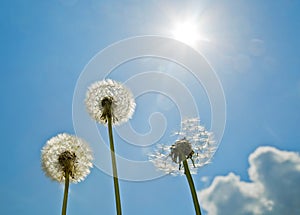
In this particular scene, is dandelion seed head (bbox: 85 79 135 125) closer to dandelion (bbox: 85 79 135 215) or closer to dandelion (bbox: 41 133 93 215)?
dandelion (bbox: 85 79 135 215)

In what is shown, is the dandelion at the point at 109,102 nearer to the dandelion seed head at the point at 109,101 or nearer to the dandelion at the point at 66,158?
the dandelion seed head at the point at 109,101

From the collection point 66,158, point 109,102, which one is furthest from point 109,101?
point 66,158

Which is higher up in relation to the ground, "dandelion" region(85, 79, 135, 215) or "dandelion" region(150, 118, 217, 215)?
"dandelion" region(85, 79, 135, 215)

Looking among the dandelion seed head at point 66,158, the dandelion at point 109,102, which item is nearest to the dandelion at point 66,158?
the dandelion seed head at point 66,158

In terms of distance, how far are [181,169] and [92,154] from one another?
2.76 metres

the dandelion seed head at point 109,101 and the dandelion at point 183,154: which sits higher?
the dandelion seed head at point 109,101

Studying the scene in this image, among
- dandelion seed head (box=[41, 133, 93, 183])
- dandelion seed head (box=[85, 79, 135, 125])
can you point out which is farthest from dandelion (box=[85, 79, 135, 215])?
dandelion seed head (box=[41, 133, 93, 183])

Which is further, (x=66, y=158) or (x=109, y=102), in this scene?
(x=109, y=102)

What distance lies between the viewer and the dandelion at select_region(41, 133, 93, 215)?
923 cm

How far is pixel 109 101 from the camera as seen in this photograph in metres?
10.2

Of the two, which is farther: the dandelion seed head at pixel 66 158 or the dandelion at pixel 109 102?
the dandelion at pixel 109 102

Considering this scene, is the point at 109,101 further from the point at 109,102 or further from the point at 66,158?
the point at 66,158

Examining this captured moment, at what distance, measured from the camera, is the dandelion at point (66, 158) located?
9227 mm

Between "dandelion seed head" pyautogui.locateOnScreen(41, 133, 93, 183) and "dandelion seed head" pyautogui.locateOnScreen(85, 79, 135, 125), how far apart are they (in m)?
0.91
